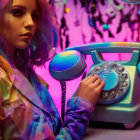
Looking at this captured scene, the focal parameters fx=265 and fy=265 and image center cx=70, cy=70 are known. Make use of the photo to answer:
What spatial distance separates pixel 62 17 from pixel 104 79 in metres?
0.49

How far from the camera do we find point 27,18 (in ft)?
2.18

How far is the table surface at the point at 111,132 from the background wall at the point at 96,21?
46cm

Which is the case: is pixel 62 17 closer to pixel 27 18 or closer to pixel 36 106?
pixel 27 18

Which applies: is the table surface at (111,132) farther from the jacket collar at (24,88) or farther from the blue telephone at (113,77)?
the jacket collar at (24,88)

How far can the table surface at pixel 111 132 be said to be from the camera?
0.65m

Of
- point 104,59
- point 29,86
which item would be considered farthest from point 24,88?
point 104,59

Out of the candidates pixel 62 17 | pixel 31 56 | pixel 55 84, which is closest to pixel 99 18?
pixel 62 17

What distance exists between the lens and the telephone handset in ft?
2.42

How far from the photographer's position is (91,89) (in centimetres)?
70

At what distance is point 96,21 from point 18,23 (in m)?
0.59

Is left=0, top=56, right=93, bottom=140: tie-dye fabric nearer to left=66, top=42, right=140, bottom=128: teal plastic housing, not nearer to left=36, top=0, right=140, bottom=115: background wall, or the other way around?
left=66, top=42, right=140, bottom=128: teal plastic housing

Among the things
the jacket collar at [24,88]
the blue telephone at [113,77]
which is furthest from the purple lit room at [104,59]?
the jacket collar at [24,88]

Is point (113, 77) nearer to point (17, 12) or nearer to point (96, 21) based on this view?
point (17, 12)

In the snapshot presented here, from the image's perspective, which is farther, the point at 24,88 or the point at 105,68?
the point at 105,68
